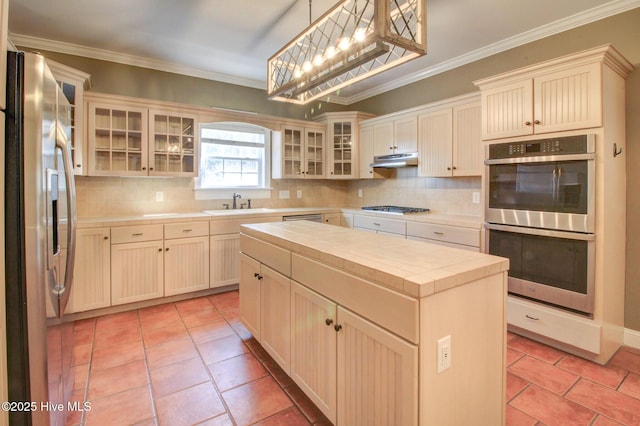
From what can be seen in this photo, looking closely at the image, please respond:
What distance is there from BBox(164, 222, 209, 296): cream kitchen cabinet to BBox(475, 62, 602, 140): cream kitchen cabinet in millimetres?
2998

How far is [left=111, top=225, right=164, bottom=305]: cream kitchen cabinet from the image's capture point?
3.07 m

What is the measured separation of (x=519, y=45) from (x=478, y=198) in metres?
1.52

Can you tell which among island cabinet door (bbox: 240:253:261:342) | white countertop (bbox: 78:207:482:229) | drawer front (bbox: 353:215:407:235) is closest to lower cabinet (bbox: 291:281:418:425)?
island cabinet door (bbox: 240:253:261:342)

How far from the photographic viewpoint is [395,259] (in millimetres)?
1419

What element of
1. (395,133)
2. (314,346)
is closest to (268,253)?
(314,346)

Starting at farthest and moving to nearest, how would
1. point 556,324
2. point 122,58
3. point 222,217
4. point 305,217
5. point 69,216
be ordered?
1. point 305,217
2. point 222,217
3. point 122,58
4. point 556,324
5. point 69,216

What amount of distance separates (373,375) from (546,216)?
6.47 feet

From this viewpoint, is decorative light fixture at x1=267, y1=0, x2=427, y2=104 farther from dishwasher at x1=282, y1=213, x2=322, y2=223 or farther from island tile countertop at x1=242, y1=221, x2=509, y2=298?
dishwasher at x1=282, y1=213, x2=322, y2=223

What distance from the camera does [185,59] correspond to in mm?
3598

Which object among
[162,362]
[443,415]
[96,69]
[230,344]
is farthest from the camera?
[96,69]

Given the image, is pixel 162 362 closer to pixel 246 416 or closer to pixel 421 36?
pixel 246 416

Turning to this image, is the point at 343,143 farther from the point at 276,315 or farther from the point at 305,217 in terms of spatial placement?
the point at 276,315

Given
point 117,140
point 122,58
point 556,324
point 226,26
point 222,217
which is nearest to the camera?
point 556,324

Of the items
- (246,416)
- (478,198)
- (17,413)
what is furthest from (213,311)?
(478,198)
